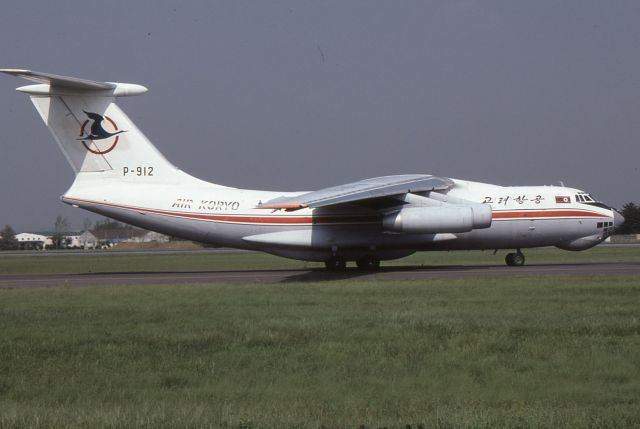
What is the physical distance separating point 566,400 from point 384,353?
7.93 feet

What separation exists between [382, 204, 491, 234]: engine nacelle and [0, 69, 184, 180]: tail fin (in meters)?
7.37

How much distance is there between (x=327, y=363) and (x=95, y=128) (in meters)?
16.4

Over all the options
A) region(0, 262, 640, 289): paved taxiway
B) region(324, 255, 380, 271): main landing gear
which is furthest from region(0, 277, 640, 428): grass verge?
region(324, 255, 380, 271): main landing gear

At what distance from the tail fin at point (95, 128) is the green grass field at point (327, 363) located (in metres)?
9.90

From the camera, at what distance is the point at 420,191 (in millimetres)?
22484

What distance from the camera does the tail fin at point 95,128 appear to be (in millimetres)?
22250

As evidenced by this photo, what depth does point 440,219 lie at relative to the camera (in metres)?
21.5

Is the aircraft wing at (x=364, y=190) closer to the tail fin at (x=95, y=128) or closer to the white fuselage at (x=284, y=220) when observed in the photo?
the white fuselage at (x=284, y=220)

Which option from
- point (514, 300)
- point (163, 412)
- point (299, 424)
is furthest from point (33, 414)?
point (514, 300)

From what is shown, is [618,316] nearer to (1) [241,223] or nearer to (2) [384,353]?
(2) [384,353]

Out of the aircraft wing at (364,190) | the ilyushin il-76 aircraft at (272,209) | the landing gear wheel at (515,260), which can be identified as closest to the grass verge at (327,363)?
the aircraft wing at (364,190)

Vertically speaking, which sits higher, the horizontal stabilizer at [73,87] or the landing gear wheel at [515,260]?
the horizontal stabilizer at [73,87]

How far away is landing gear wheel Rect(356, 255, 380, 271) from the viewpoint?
23809mm

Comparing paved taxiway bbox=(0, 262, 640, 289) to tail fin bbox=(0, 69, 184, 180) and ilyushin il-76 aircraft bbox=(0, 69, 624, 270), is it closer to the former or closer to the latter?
ilyushin il-76 aircraft bbox=(0, 69, 624, 270)
